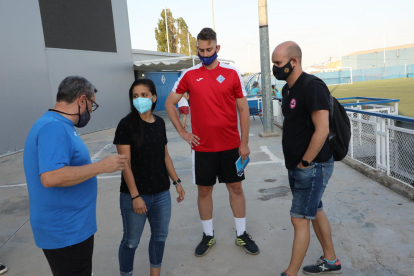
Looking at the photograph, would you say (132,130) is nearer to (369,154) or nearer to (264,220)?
(264,220)

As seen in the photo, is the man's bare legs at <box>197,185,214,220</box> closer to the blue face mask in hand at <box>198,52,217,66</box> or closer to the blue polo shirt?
the blue face mask in hand at <box>198,52,217,66</box>

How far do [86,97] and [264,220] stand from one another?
110 inches

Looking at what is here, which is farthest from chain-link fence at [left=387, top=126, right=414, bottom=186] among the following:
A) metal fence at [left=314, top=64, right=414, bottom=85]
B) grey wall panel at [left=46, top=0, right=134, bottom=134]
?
metal fence at [left=314, top=64, right=414, bottom=85]

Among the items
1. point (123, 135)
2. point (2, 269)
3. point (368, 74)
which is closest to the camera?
point (123, 135)

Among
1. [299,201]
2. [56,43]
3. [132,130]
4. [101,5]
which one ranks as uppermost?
[101,5]

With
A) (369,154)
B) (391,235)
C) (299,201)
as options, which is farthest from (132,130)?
(369,154)

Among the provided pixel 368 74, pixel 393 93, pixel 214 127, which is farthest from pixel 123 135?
pixel 368 74

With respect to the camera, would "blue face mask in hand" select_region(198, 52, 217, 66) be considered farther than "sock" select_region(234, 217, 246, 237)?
No

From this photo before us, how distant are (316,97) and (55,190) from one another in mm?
1740

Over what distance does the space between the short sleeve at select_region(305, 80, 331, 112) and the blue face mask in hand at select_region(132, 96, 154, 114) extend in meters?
1.15

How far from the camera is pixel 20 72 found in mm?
10789

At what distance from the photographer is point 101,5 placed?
15.2 metres

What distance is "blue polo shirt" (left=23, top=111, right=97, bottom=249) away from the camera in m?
1.70

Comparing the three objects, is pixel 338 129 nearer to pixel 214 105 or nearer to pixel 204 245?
pixel 214 105
